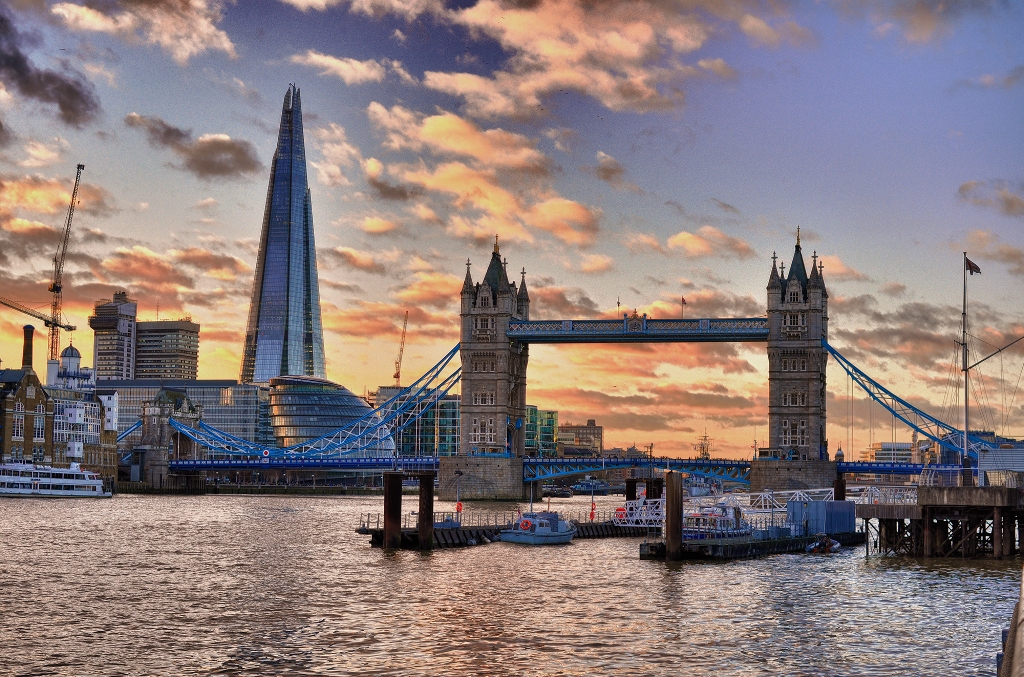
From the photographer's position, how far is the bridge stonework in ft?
500

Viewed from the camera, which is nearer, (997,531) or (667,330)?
(997,531)

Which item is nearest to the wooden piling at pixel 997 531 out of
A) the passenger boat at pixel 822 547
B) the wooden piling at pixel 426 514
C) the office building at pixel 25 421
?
the passenger boat at pixel 822 547

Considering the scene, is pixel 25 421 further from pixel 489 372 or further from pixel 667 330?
pixel 667 330

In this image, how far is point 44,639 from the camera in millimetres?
41875

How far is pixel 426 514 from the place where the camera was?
73688 mm

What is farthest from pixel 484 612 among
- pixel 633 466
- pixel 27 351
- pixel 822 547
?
pixel 27 351

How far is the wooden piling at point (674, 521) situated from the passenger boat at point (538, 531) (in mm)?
13568

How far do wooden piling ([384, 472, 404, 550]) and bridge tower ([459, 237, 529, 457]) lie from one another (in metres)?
85.4

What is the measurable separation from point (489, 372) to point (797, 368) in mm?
38727

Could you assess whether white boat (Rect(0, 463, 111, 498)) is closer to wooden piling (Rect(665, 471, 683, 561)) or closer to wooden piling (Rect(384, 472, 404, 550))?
wooden piling (Rect(384, 472, 404, 550))

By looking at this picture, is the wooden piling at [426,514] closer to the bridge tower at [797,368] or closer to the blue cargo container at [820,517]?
the blue cargo container at [820,517]

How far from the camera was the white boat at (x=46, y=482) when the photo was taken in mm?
161000

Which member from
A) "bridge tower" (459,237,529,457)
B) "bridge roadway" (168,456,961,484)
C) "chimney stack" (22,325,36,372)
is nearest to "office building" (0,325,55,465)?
"chimney stack" (22,325,36,372)

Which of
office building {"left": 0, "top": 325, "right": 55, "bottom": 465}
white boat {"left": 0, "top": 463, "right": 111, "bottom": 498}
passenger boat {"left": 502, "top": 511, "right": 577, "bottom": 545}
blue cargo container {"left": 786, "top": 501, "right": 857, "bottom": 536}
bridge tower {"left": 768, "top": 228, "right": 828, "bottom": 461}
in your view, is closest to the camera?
passenger boat {"left": 502, "top": 511, "right": 577, "bottom": 545}
